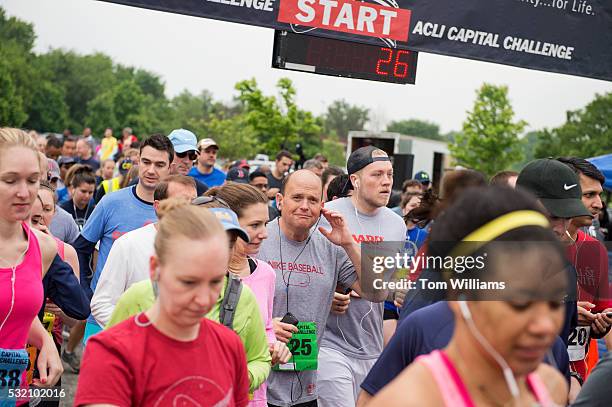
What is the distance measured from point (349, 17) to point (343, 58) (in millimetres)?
464

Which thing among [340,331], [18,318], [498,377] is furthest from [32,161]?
[340,331]

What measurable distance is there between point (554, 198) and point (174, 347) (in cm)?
220

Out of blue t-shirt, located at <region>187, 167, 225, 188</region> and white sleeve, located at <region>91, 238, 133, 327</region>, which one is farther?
blue t-shirt, located at <region>187, 167, 225, 188</region>

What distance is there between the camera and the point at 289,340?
5051 mm

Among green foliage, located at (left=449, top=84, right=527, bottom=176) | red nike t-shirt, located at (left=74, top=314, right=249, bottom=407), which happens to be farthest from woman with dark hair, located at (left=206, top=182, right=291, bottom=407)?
green foliage, located at (left=449, top=84, right=527, bottom=176)

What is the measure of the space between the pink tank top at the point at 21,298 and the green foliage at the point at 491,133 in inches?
2114

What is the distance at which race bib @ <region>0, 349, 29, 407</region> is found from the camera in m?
3.62

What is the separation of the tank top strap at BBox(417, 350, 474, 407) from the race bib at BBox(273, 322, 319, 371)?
127 inches

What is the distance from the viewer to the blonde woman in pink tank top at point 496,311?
183 cm

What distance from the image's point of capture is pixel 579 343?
197 inches

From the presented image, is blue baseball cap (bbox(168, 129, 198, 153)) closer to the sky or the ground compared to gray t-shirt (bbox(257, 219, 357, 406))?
closer to the sky

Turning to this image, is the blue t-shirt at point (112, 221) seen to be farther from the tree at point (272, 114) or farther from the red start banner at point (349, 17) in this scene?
the tree at point (272, 114)

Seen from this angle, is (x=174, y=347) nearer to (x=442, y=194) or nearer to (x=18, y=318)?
(x=442, y=194)

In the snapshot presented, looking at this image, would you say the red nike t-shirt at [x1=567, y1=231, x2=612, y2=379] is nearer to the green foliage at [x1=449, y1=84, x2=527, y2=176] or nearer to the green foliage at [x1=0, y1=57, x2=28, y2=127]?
the green foliage at [x1=449, y1=84, x2=527, y2=176]
